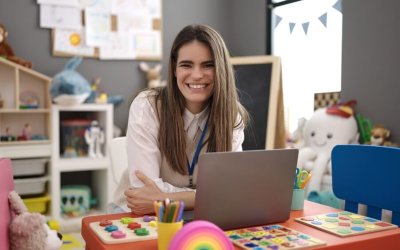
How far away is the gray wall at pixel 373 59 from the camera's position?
2498mm

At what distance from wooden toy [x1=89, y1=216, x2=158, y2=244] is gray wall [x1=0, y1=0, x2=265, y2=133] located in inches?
98.0

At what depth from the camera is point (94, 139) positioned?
122 inches

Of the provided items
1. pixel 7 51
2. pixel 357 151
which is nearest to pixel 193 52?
pixel 357 151

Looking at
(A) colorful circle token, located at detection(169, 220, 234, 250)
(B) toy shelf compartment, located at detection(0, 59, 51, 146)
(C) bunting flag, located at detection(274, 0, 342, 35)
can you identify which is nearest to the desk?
(A) colorful circle token, located at detection(169, 220, 234, 250)

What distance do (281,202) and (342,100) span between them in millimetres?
2024

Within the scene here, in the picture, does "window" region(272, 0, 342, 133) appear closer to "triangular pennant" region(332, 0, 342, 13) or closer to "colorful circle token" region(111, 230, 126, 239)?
"triangular pennant" region(332, 0, 342, 13)

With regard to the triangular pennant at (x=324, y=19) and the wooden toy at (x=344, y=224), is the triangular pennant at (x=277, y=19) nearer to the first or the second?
the triangular pennant at (x=324, y=19)

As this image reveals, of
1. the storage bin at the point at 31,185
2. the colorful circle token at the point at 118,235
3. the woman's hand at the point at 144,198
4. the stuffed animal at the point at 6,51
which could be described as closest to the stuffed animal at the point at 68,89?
the stuffed animal at the point at 6,51

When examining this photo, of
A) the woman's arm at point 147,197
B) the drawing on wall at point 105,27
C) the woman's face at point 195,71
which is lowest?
the woman's arm at point 147,197

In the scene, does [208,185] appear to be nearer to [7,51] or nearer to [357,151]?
[357,151]

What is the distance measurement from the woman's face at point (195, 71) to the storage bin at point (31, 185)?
1.87m

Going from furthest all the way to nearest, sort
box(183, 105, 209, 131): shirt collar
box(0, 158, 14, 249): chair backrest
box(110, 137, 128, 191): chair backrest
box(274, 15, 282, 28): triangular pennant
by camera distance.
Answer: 1. box(274, 15, 282, 28): triangular pennant
2. box(110, 137, 128, 191): chair backrest
3. box(183, 105, 209, 131): shirt collar
4. box(0, 158, 14, 249): chair backrest

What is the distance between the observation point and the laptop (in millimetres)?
863

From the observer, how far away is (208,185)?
86cm
